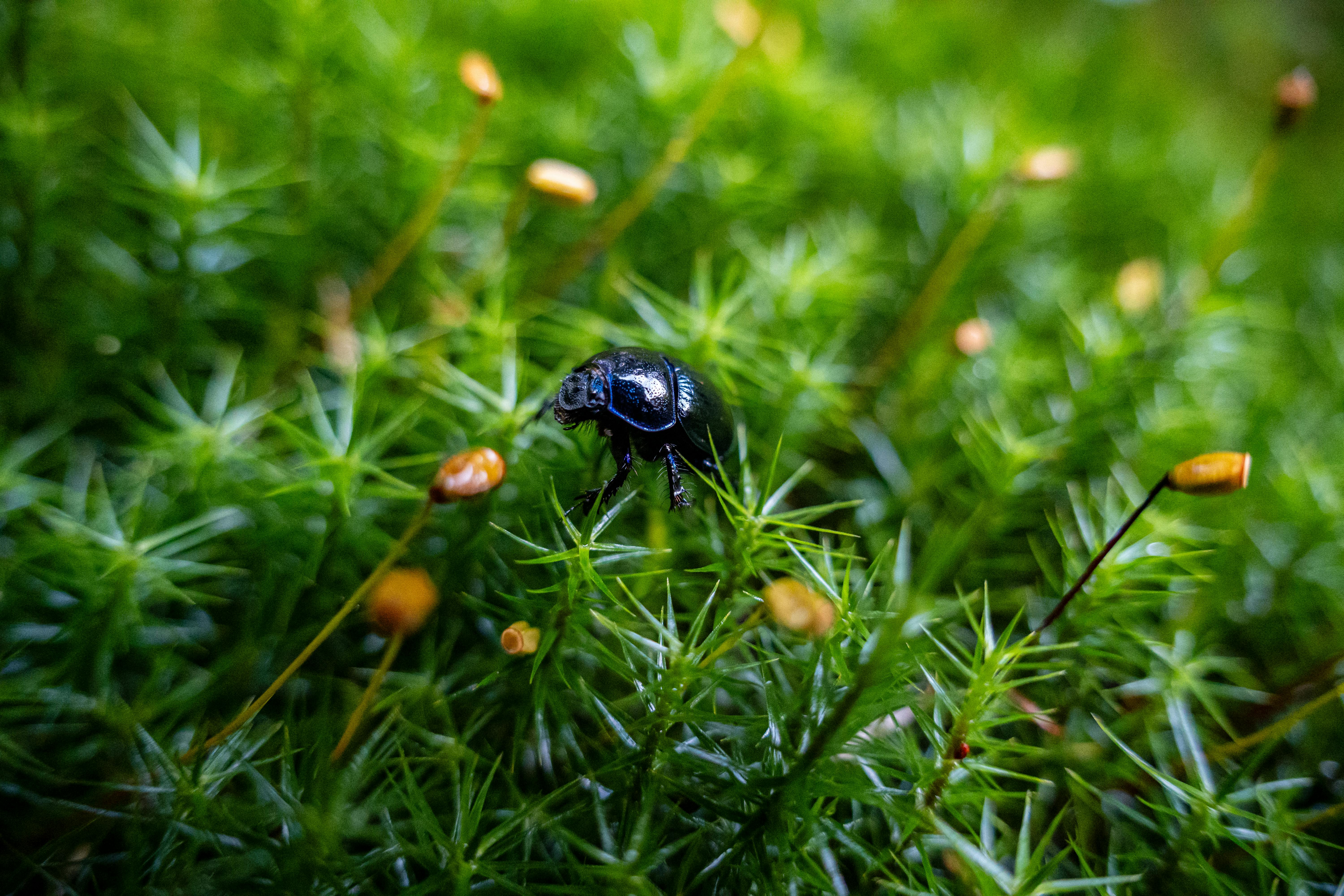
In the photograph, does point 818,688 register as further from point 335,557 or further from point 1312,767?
point 1312,767

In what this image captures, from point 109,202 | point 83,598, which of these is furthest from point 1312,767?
point 109,202

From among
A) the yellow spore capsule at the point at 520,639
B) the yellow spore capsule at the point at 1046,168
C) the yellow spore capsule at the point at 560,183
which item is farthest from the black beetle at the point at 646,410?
the yellow spore capsule at the point at 1046,168

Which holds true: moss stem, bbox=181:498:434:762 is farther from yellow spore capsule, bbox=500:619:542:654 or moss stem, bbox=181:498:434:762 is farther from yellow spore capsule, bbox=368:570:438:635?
yellow spore capsule, bbox=500:619:542:654

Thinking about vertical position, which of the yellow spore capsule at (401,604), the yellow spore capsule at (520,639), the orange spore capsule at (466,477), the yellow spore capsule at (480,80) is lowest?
the yellow spore capsule at (401,604)

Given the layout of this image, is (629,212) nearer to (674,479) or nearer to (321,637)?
(674,479)

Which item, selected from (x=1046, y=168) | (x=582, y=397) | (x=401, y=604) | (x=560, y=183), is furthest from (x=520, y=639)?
(x=1046, y=168)

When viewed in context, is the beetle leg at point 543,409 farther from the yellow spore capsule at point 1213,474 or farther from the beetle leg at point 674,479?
the yellow spore capsule at point 1213,474

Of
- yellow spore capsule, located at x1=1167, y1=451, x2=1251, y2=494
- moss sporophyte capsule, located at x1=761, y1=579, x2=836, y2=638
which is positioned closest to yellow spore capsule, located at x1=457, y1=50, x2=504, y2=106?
moss sporophyte capsule, located at x1=761, y1=579, x2=836, y2=638
